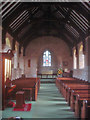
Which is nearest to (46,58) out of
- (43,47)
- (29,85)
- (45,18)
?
(43,47)

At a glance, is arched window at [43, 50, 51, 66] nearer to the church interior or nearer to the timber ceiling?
the church interior

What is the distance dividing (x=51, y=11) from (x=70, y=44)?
6207 mm

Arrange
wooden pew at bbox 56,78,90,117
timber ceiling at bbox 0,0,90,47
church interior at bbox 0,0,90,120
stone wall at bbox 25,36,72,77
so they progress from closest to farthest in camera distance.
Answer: wooden pew at bbox 56,78,90,117 < church interior at bbox 0,0,90,120 < timber ceiling at bbox 0,0,90,47 < stone wall at bbox 25,36,72,77

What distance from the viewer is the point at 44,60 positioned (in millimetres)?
28078

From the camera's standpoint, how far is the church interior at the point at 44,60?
6.67 meters

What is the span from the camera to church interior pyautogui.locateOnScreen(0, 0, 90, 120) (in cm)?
667

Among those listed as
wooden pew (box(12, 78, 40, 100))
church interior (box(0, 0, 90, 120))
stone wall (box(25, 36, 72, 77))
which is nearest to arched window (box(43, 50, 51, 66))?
church interior (box(0, 0, 90, 120))

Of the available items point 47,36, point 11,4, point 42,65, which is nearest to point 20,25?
point 11,4

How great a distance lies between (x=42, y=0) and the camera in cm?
1158

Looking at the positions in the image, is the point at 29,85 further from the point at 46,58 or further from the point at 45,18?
the point at 46,58

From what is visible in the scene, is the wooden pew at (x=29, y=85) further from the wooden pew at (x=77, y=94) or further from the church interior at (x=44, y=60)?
the wooden pew at (x=77, y=94)

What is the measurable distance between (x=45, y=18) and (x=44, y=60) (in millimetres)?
13589

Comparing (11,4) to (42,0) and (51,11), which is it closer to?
(42,0)

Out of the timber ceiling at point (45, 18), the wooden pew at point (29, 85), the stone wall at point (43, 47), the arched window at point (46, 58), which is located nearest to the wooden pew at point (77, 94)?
the wooden pew at point (29, 85)
